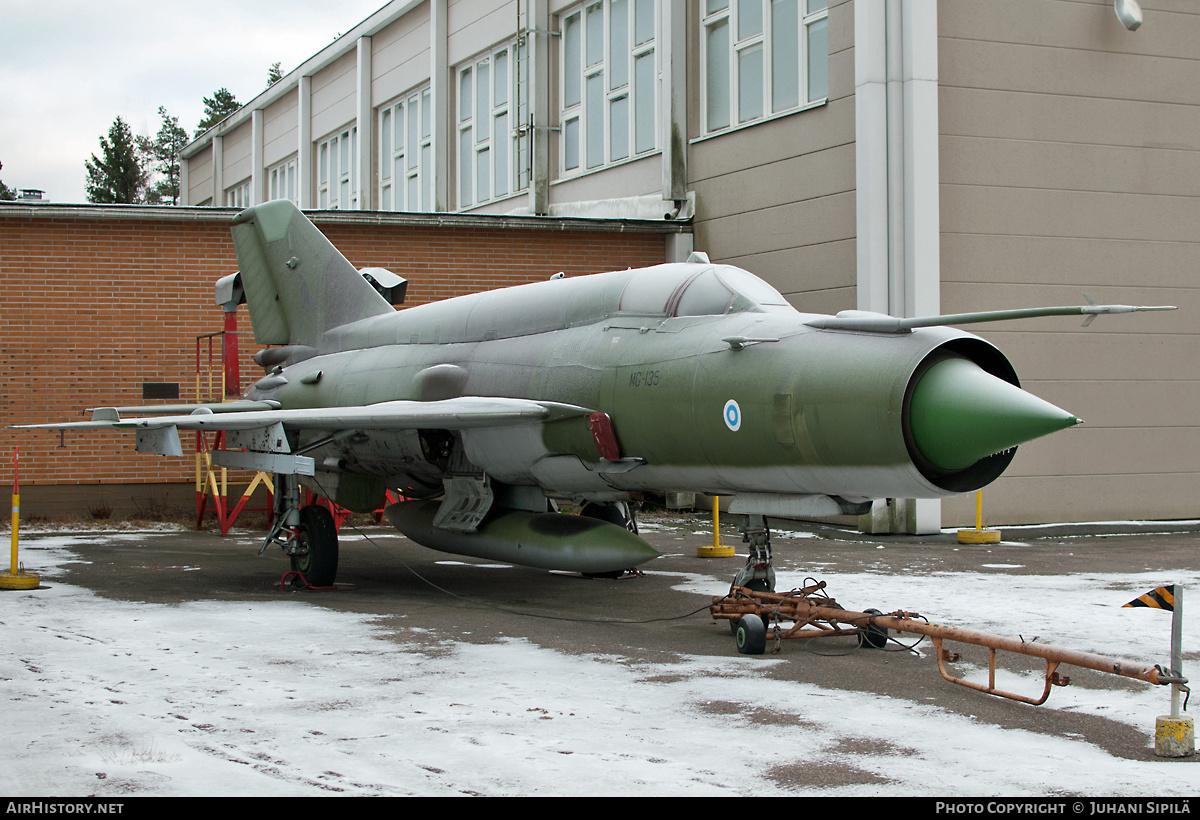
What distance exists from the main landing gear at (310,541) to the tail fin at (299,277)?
8.16ft

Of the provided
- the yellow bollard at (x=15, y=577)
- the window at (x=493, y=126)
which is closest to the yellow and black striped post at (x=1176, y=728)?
the yellow bollard at (x=15, y=577)

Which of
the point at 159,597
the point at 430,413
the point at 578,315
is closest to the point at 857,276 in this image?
the point at 578,315

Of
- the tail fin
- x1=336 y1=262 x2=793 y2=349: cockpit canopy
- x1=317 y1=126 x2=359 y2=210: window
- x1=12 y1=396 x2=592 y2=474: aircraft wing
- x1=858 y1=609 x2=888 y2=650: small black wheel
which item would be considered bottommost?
x1=858 y1=609 x2=888 y2=650: small black wheel

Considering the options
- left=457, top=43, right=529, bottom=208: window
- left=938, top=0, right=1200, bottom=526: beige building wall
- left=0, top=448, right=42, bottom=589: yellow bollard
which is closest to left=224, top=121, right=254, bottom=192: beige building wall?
left=457, top=43, right=529, bottom=208: window

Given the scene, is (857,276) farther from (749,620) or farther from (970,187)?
(749,620)

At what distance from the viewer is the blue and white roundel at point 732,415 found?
7516mm

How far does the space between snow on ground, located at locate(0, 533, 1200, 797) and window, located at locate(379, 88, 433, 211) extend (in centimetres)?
2075

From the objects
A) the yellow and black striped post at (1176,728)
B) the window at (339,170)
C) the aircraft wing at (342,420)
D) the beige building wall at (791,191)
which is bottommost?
the yellow and black striped post at (1176,728)

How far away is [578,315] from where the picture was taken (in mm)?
9383

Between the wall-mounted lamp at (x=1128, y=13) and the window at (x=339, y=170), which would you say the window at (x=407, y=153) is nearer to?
the window at (x=339, y=170)

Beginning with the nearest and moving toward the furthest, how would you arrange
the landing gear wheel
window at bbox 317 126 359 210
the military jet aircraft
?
the military jet aircraft, the landing gear wheel, window at bbox 317 126 359 210

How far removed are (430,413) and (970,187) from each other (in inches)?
356

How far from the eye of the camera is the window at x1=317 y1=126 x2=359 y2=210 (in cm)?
3169

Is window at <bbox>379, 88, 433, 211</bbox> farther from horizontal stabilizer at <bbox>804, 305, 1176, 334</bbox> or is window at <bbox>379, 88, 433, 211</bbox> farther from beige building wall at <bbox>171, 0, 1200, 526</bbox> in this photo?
horizontal stabilizer at <bbox>804, 305, 1176, 334</bbox>
